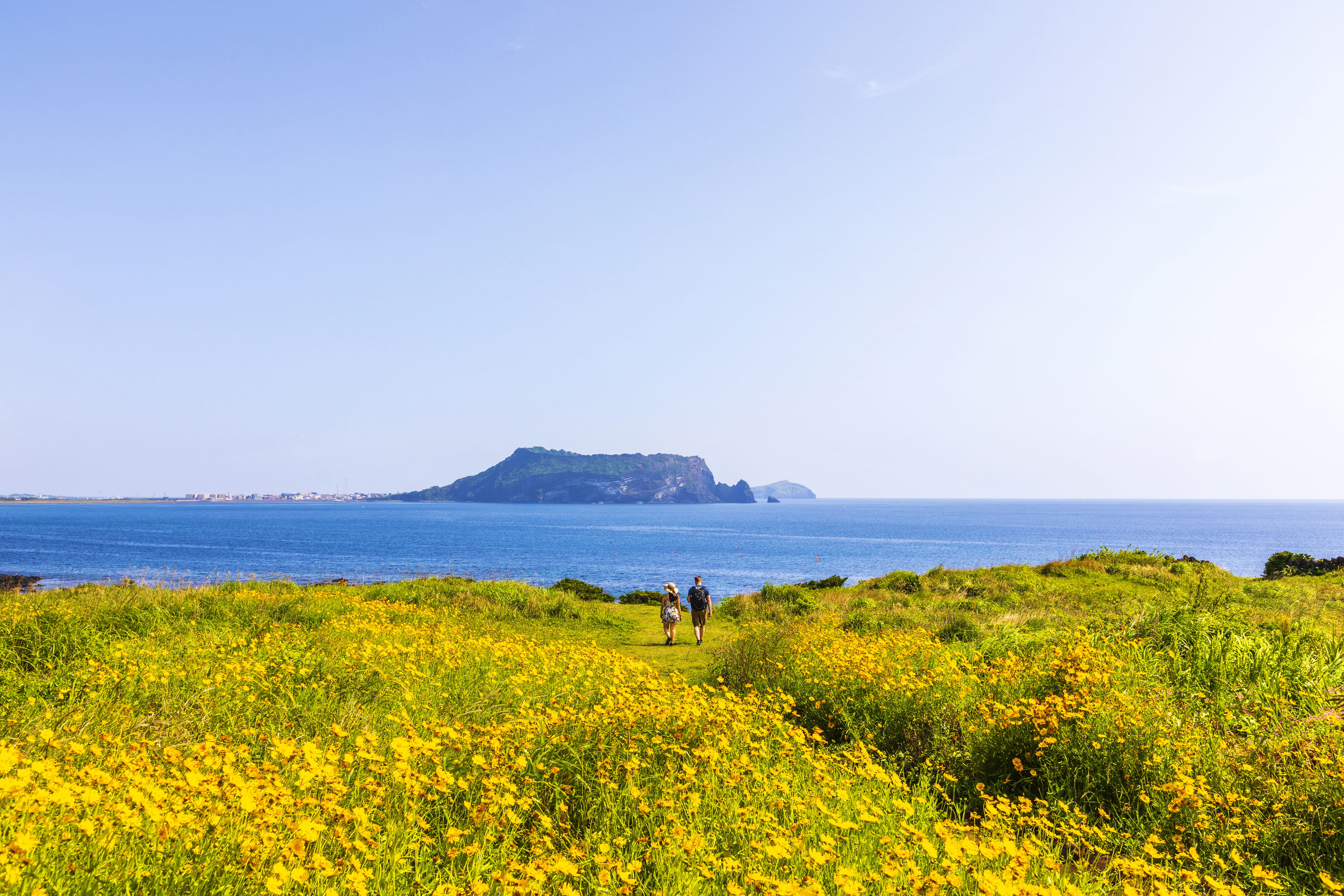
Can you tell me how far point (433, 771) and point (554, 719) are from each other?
1217 millimetres

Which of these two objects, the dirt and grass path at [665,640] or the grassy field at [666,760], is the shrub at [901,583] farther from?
the grassy field at [666,760]

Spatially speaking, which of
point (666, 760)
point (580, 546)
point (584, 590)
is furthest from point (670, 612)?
point (580, 546)

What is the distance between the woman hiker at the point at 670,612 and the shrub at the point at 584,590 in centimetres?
882

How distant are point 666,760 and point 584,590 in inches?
844

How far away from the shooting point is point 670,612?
639 inches

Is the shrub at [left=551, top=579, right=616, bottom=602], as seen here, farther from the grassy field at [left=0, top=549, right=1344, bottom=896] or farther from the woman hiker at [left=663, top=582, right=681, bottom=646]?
the grassy field at [left=0, top=549, right=1344, bottom=896]

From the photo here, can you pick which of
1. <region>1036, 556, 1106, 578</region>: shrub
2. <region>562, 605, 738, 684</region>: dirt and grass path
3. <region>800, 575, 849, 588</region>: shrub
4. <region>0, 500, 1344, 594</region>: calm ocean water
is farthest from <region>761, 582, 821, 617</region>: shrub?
<region>0, 500, 1344, 594</region>: calm ocean water

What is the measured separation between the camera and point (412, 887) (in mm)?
3562

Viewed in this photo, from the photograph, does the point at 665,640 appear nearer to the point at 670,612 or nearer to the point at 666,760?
the point at 670,612

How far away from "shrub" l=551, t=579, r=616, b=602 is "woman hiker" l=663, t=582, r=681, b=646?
347 inches

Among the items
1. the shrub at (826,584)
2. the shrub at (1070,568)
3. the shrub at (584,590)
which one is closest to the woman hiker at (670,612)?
the shrub at (584,590)

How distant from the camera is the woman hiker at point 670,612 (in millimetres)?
16172

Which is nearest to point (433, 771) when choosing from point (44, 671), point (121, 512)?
point (44, 671)

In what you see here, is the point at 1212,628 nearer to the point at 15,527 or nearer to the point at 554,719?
the point at 554,719
